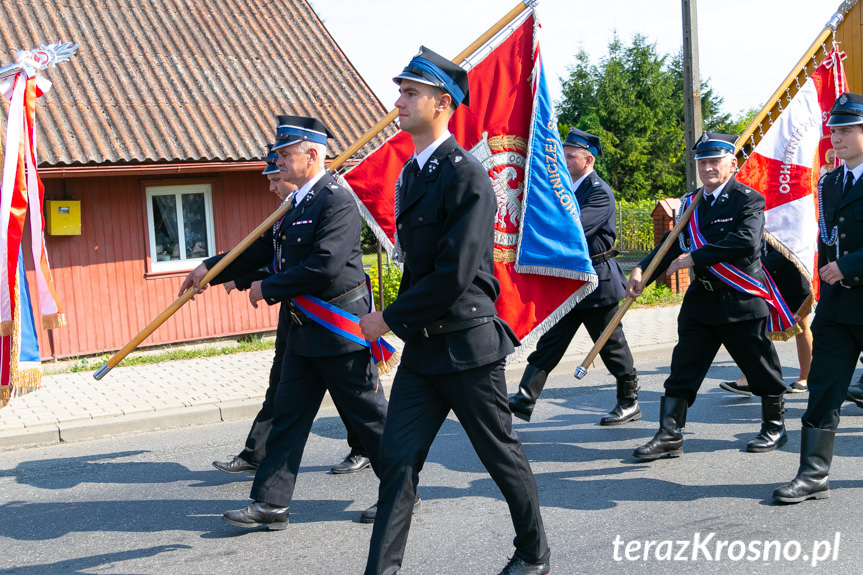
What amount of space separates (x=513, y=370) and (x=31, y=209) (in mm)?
4915

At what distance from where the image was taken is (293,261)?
15.2 feet

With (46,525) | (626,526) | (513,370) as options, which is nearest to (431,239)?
(626,526)

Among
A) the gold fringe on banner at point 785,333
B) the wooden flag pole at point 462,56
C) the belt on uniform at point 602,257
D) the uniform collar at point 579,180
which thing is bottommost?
the gold fringe on banner at point 785,333

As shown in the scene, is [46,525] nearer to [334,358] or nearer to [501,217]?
[334,358]

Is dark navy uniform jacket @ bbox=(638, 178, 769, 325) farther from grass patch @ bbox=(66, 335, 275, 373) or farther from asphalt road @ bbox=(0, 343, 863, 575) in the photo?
grass patch @ bbox=(66, 335, 275, 373)

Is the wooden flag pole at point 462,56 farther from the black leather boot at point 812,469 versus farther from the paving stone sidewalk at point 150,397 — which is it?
the black leather boot at point 812,469

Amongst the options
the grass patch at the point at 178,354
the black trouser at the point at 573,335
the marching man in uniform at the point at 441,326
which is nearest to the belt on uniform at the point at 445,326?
the marching man in uniform at the point at 441,326

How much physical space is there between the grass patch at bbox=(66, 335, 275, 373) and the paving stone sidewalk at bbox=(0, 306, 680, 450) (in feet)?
0.85

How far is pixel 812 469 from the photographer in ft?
15.4

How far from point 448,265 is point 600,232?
3447mm

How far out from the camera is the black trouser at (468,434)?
3.45 meters

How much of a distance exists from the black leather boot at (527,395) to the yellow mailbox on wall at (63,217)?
20.0ft

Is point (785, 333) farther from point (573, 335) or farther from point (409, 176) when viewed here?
point (409, 176)

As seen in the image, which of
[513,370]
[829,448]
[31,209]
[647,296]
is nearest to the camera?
Answer: [829,448]
